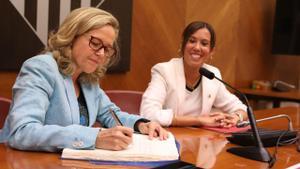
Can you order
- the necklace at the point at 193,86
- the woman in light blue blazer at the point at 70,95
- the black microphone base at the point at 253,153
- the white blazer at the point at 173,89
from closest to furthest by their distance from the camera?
the woman in light blue blazer at the point at 70,95 < the black microphone base at the point at 253,153 < the white blazer at the point at 173,89 < the necklace at the point at 193,86

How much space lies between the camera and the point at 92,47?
1.72 meters

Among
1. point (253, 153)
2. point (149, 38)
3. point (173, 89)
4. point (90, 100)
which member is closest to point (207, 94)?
point (173, 89)

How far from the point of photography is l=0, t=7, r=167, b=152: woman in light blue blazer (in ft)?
4.71

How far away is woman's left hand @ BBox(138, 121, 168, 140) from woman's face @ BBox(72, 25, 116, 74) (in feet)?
1.10

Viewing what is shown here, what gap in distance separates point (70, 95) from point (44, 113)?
19 centimetres

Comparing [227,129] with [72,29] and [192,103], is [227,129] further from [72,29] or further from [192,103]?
[72,29]

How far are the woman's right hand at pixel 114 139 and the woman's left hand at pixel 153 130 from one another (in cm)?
27

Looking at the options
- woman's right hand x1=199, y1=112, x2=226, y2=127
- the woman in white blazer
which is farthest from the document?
the woman in white blazer

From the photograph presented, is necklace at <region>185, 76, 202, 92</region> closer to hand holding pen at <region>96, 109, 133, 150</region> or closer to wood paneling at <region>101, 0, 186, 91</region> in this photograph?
wood paneling at <region>101, 0, 186, 91</region>

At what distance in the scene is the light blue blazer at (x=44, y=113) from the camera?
143 centimetres

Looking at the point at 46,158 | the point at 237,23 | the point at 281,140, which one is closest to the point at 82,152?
the point at 46,158

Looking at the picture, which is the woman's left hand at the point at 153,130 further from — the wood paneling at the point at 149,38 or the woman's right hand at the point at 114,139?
the wood paneling at the point at 149,38

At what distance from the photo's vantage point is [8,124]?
1577 millimetres

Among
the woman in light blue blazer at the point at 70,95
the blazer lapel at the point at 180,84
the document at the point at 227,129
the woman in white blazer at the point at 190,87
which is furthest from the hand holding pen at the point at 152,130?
the blazer lapel at the point at 180,84
